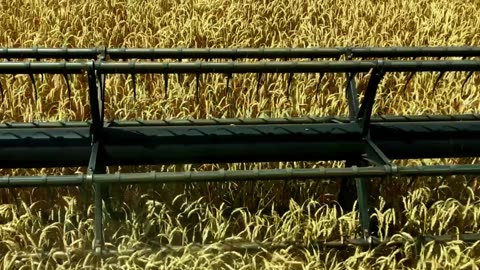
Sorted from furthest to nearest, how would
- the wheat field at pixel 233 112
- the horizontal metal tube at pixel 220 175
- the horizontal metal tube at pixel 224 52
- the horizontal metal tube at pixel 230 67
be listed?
the horizontal metal tube at pixel 224 52
the wheat field at pixel 233 112
the horizontal metal tube at pixel 230 67
the horizontal metal tube at pixel 220 175

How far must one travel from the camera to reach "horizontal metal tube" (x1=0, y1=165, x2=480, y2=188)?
2.30m

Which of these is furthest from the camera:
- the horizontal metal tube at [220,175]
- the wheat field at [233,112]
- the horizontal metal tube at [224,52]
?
the horizontal metal tube at [224,52]

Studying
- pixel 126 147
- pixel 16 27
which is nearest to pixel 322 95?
pixel 126 147

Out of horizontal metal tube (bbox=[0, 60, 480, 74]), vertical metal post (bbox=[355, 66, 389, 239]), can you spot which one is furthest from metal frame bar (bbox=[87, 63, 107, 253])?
vertical metal post (bbox=[355, 66, 389, 239])

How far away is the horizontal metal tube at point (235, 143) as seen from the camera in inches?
107

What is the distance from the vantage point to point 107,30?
14.1 feet

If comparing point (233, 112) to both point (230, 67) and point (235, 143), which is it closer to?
point (235, 143)

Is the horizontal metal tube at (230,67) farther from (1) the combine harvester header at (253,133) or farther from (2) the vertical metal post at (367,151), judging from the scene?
(2) the vertical metal post at (367,151)

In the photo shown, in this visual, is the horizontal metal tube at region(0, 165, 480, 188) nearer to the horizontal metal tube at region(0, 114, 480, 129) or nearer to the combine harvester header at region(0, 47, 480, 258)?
the combine harvester header at region(0, 47, 480, 258)

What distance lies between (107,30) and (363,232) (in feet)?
8.53

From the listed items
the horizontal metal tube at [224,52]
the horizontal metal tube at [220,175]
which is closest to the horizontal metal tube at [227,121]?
the horizontal metal tube at [224,52]

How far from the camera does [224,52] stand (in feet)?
9.78

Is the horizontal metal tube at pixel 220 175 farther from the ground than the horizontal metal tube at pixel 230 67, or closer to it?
closer to it

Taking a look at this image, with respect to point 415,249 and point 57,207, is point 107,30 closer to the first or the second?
point 57,207
